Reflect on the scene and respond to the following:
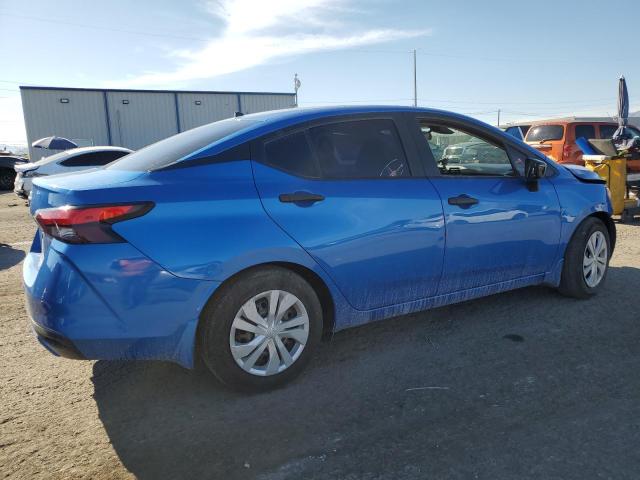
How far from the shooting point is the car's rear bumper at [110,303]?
7.95 feet

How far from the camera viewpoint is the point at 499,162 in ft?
13.2

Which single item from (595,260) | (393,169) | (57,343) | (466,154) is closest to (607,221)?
(595,260)

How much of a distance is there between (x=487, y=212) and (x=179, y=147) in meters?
2.15

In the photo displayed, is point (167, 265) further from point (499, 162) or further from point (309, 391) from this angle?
point (499, 162)

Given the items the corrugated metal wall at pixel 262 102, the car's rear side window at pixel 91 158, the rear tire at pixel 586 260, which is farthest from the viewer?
the corrugated metal wall at pixel 262 102

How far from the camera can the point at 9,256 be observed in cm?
689

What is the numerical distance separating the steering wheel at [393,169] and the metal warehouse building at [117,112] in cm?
2391

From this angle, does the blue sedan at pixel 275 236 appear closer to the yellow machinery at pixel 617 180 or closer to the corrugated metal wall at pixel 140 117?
the yellow machinery at pixel 617 180

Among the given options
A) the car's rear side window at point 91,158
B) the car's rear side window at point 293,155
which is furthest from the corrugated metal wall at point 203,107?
the car's rear side window at point 293,155

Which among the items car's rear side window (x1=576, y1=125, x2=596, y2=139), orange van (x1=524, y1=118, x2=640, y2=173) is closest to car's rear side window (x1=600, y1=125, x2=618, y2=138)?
orange van (x1=524, y1=118, x2=640, y2=173)

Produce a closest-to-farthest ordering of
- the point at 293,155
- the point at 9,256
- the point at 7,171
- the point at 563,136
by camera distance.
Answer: the point at 293,155 → the point at 9,256 → the point at 563,136 → the point at 7,171

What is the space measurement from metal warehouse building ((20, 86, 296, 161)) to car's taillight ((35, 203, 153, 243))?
80.8 feet

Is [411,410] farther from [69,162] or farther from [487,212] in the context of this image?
[69,162]

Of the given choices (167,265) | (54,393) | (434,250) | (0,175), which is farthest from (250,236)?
(0,175)
